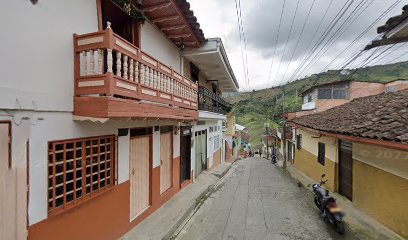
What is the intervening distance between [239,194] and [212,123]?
7.02m

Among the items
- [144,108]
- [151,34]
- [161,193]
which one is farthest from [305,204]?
[151,34]

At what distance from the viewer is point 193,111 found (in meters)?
8.71

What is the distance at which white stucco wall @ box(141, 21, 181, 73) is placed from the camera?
22.9 ft

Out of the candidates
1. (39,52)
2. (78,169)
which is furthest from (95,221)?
(39,52)

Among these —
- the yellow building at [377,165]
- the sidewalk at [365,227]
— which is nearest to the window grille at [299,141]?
the yellow building at [377,165]

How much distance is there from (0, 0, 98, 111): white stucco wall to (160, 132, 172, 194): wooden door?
14.4 ft

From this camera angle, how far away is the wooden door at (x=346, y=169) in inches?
335

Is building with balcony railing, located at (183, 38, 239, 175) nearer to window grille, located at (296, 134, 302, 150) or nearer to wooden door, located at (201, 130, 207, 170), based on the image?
wooden door, located at (201, 130, 207, 170)

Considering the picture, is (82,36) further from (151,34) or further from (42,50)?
(151,34)

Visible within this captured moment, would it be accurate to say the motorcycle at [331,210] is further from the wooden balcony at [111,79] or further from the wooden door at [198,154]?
the wooden door at [198,154]

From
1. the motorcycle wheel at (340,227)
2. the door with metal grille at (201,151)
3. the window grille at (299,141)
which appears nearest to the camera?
the motorcycle wheel at (340,227)

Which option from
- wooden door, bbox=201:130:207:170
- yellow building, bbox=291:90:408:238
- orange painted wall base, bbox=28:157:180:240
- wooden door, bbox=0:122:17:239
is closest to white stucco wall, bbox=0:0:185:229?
wooden door, bbox=0:122:17:239

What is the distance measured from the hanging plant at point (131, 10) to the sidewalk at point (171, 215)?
16.8 feet

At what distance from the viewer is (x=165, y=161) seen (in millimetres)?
8617
